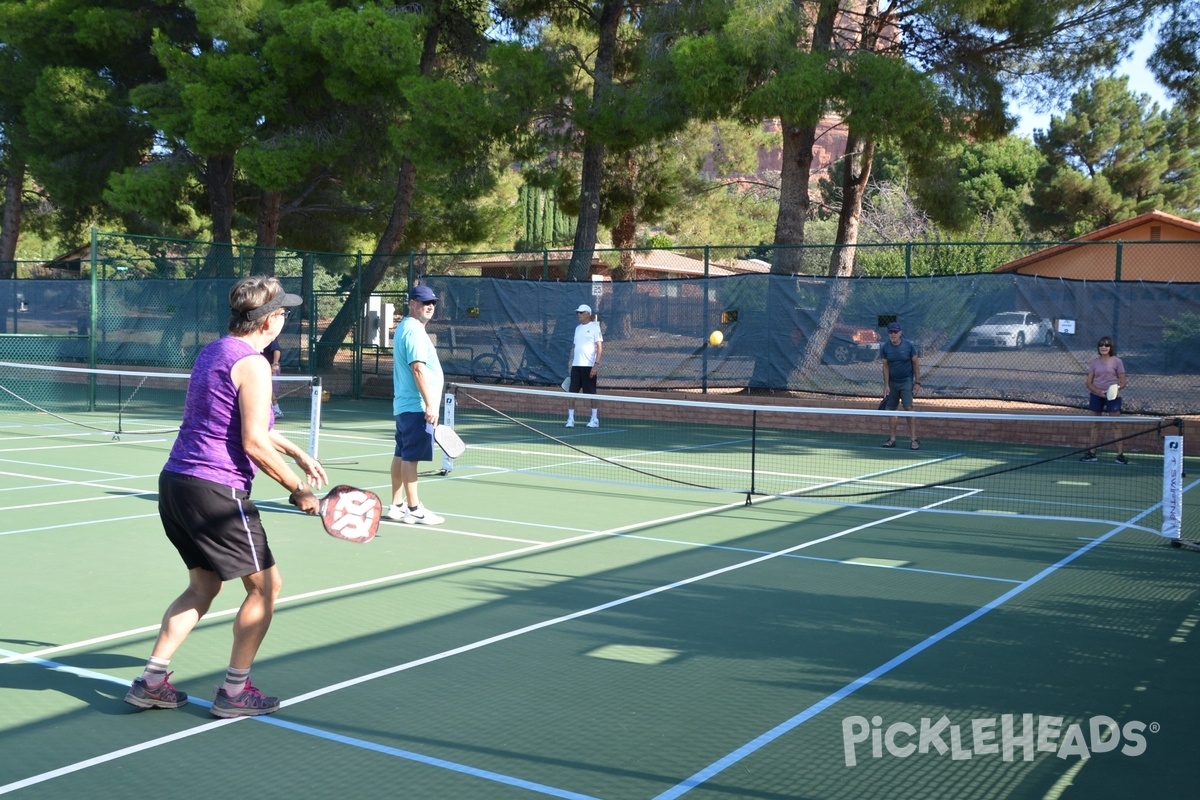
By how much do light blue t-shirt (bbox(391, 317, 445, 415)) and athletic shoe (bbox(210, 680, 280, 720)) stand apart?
4375 mm

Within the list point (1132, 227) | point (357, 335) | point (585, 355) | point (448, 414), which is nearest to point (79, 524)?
point (448, 414)

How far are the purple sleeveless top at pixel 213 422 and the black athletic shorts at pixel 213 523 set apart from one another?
0.05 meters

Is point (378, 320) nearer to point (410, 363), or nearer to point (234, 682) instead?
point (410, 363)

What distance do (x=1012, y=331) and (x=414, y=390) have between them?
10.2m

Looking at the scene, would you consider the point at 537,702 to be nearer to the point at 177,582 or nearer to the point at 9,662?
the point at 9,662

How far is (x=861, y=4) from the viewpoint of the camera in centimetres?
2106

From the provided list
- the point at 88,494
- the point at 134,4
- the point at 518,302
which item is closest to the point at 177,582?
the point at 88,494

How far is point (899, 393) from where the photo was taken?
15.6m

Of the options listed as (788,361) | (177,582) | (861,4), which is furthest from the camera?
(861,4)

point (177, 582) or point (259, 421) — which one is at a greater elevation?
point (259, 421)

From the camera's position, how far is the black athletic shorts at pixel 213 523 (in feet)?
15.3

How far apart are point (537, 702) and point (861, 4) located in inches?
731

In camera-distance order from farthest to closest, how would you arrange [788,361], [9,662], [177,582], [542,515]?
[788,361] → [542,515] → [177,582] → [9,662]

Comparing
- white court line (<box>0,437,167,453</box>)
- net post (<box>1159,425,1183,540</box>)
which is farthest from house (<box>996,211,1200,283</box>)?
white court line (<box>0,437,167,453</box>)
